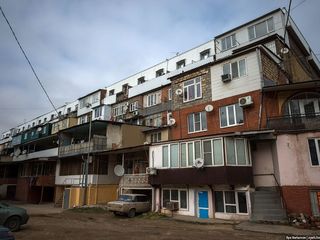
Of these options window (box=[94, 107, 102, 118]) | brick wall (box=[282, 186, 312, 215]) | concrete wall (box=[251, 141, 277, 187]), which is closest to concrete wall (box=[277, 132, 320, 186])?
brick wall (box=[282, 186, 312, 215])

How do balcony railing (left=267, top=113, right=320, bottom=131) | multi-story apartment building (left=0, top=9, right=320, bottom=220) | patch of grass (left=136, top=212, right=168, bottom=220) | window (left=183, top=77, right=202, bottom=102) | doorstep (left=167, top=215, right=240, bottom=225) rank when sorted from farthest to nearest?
window (left=183, top=77, right=202, bottom=102), patch of grass (left=136, top=212, right=168, bottom=220), balcony railing (left=267, top=113, right=320, bottom=131), multi-story apartment building (left=0, top=9, right=320, bottom=220), doorstep (left=167, top=215, right=240, bottom=225)

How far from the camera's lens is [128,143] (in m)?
27.7

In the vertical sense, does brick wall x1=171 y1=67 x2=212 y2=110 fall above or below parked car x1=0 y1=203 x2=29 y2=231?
above

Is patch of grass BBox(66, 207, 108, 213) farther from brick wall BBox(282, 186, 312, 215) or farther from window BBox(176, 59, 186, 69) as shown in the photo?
window BBox(176, 59, 186, 69)

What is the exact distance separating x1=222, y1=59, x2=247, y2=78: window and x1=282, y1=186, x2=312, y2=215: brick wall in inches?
356

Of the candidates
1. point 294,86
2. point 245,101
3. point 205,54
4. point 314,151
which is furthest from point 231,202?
point 205,54

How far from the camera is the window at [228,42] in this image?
1123 inches

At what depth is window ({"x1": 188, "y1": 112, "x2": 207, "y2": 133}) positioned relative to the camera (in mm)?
21983

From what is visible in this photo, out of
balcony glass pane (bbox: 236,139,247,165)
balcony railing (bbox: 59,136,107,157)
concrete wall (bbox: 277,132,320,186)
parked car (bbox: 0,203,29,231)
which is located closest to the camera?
parked car (bbox: 0,203,29,231)

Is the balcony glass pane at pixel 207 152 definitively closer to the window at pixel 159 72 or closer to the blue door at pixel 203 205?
the blue door at pixel 203 205

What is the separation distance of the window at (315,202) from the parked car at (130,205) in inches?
455

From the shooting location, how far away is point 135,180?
925 inches

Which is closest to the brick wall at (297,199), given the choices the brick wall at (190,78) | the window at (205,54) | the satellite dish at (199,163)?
the satellite dish at (199,163)

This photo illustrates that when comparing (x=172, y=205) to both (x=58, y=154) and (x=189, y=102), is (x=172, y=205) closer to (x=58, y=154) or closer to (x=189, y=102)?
(x=189, y=102)
